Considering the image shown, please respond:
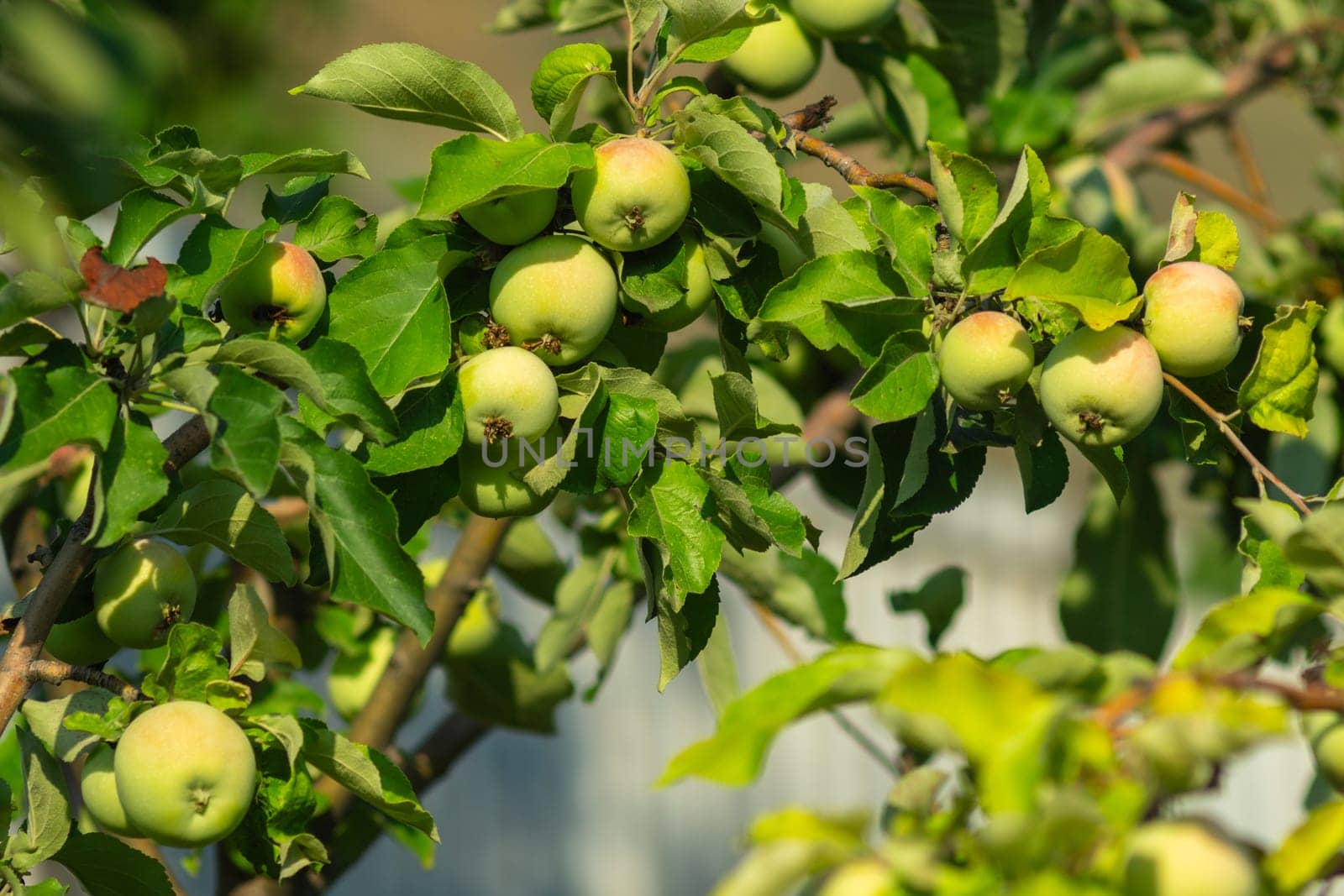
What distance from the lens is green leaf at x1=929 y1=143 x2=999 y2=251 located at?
830mm

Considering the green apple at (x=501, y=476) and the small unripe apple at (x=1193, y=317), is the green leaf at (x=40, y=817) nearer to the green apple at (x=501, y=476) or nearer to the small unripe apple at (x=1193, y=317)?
the green apple at (x=501, y=476)

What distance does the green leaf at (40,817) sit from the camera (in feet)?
2.65

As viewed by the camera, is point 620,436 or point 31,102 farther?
point 620,436

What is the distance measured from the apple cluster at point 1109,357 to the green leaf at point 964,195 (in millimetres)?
59

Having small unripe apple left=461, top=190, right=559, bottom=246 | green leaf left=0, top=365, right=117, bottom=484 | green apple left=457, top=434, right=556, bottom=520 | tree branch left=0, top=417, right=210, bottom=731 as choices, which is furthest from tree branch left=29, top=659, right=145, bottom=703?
small unripe apple left=461, top=190, right=559, bottom=246

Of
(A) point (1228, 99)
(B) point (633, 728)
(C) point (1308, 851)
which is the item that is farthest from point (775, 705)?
(B) point (633, 728)

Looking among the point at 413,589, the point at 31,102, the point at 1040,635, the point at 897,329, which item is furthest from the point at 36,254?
the point at 1040,635

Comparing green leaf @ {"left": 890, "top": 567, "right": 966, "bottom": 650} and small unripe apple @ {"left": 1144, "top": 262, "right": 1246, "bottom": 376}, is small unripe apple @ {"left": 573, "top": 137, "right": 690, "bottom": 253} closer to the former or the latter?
small unripe apple @ {"left": 1144, "top": 262, "right": 1246, "bottom": 376}

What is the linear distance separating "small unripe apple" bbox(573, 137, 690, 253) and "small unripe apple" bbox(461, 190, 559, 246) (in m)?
0.02

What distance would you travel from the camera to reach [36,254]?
2.30 feet

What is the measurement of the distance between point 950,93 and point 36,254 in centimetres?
98

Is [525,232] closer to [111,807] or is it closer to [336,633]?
[111,807]

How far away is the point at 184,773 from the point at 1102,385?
51cm

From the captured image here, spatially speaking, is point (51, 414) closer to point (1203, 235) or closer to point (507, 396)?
point (507, 396)
